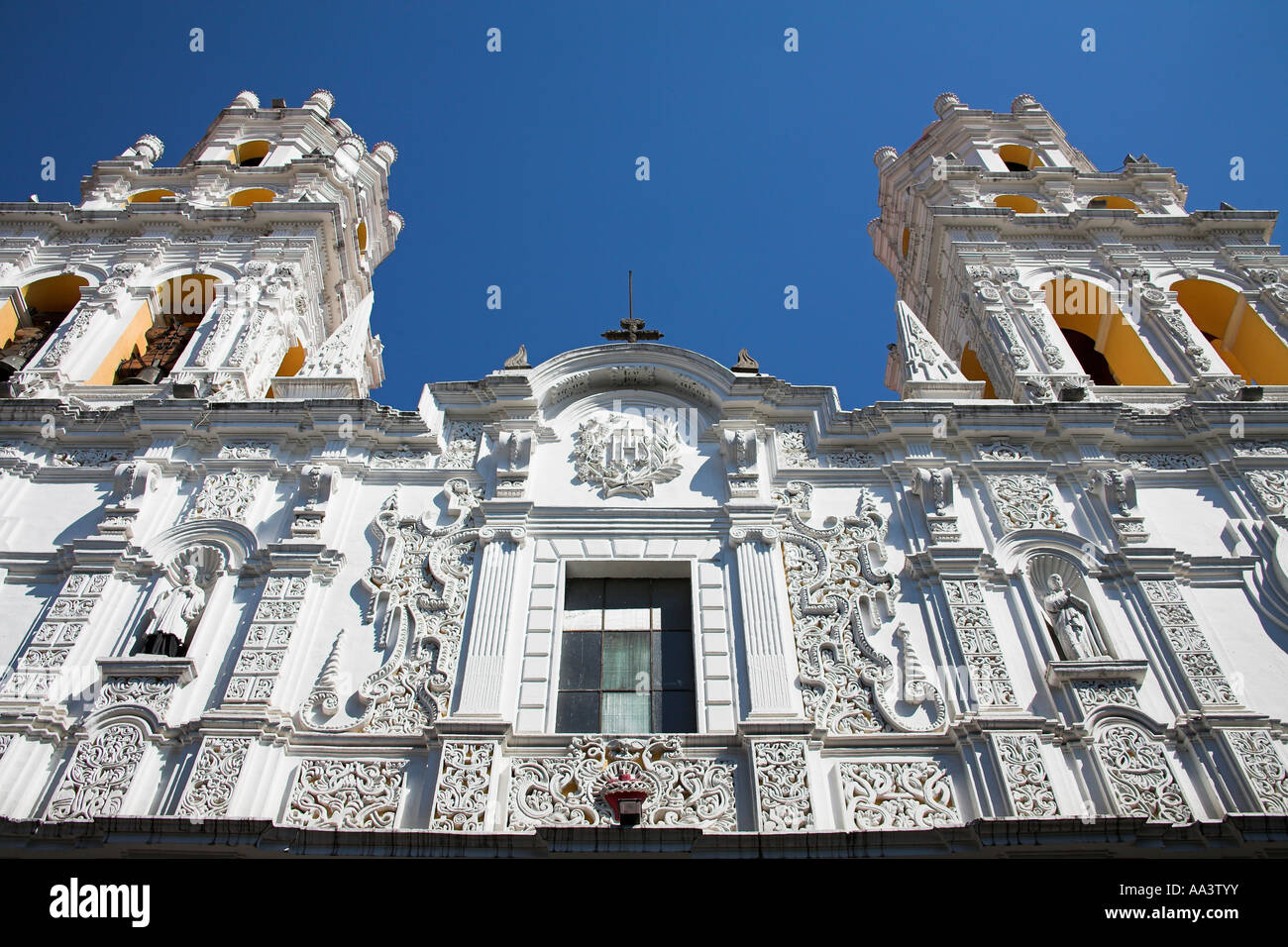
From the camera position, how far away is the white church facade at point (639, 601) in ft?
29.9

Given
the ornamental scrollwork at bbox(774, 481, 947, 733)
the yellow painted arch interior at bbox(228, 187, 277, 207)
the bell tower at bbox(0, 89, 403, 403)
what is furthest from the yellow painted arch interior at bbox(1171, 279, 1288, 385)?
the yellow painted arch interior at bbox(228, 187, 277, 207)

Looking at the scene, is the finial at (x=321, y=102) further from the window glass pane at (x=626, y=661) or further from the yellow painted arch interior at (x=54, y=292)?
the window glass pane at (x=626, y=661)

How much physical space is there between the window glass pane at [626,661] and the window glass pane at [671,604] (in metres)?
0.26

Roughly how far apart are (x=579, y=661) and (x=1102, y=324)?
457 inches

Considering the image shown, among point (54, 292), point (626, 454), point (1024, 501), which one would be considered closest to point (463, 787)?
point (626, 454)

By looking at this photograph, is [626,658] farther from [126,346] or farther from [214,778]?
[126,346]

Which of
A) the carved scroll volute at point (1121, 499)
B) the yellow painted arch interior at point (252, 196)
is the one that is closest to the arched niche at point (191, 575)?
the carved scroll volute at point (1121, 499)

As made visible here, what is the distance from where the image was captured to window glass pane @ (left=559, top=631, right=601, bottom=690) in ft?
35.1

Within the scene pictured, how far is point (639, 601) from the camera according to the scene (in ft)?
37.8

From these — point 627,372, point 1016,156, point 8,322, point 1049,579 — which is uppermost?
point 1016,156

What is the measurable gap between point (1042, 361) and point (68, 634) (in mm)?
12855

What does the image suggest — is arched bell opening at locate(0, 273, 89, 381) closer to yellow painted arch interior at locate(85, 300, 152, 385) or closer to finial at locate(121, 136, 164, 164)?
yellow painted arch interior at locate(85, 300, 152, 385)

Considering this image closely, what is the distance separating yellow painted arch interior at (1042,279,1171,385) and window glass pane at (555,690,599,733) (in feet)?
34.4
